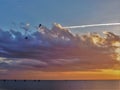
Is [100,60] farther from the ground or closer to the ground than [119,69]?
farther from the ground

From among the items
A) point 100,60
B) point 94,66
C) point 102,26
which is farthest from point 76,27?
point 94,66

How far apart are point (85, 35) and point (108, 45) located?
742 millimetres

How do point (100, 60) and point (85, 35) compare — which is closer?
point (85, 35)

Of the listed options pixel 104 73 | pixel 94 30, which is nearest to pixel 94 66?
pixel 104 73

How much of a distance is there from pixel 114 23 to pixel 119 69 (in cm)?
82

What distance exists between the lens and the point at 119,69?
15.5 feet

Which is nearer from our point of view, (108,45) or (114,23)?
(114,23)

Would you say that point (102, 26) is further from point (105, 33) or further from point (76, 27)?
point (76, 27)

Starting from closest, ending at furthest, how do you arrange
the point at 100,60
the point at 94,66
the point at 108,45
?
the point at 108,45 → the point at 100,60 → the point at 94,66

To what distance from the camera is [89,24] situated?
17.2 feet

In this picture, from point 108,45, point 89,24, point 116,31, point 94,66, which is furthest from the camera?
point 94,66

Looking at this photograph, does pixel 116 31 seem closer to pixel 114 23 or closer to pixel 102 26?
pixel 114 23

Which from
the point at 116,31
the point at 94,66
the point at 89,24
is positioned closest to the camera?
the point at 116,31

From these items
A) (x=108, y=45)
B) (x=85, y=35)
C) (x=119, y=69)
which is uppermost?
(x=85, y=35)
